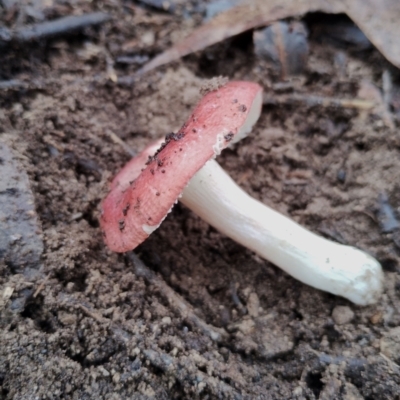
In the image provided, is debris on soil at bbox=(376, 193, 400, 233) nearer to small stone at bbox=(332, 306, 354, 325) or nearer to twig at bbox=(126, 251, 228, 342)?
small stone at bbox=(332, 306, 354, 325)

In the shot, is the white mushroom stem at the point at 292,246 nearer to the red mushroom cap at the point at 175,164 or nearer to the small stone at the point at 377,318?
the small stone at the point at 377,318

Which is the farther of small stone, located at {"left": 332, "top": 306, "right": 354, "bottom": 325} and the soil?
small stone, located at {"left": 332, "top": 306, "right": 354, "bottom": 325}

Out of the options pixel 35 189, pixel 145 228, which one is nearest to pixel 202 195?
pixel 145 228

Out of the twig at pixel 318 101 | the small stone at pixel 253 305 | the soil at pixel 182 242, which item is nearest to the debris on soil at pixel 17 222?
the soil at pixel 182 242

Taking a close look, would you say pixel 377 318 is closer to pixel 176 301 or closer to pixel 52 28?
pixel 176 301

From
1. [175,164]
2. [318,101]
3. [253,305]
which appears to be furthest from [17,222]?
[318,101]

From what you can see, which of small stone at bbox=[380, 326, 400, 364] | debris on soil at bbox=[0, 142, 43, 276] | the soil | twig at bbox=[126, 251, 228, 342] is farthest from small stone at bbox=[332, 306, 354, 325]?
debris on soil at bbox=[0, 142, 43, 276]

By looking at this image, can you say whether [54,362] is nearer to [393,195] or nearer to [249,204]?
[249,204]
